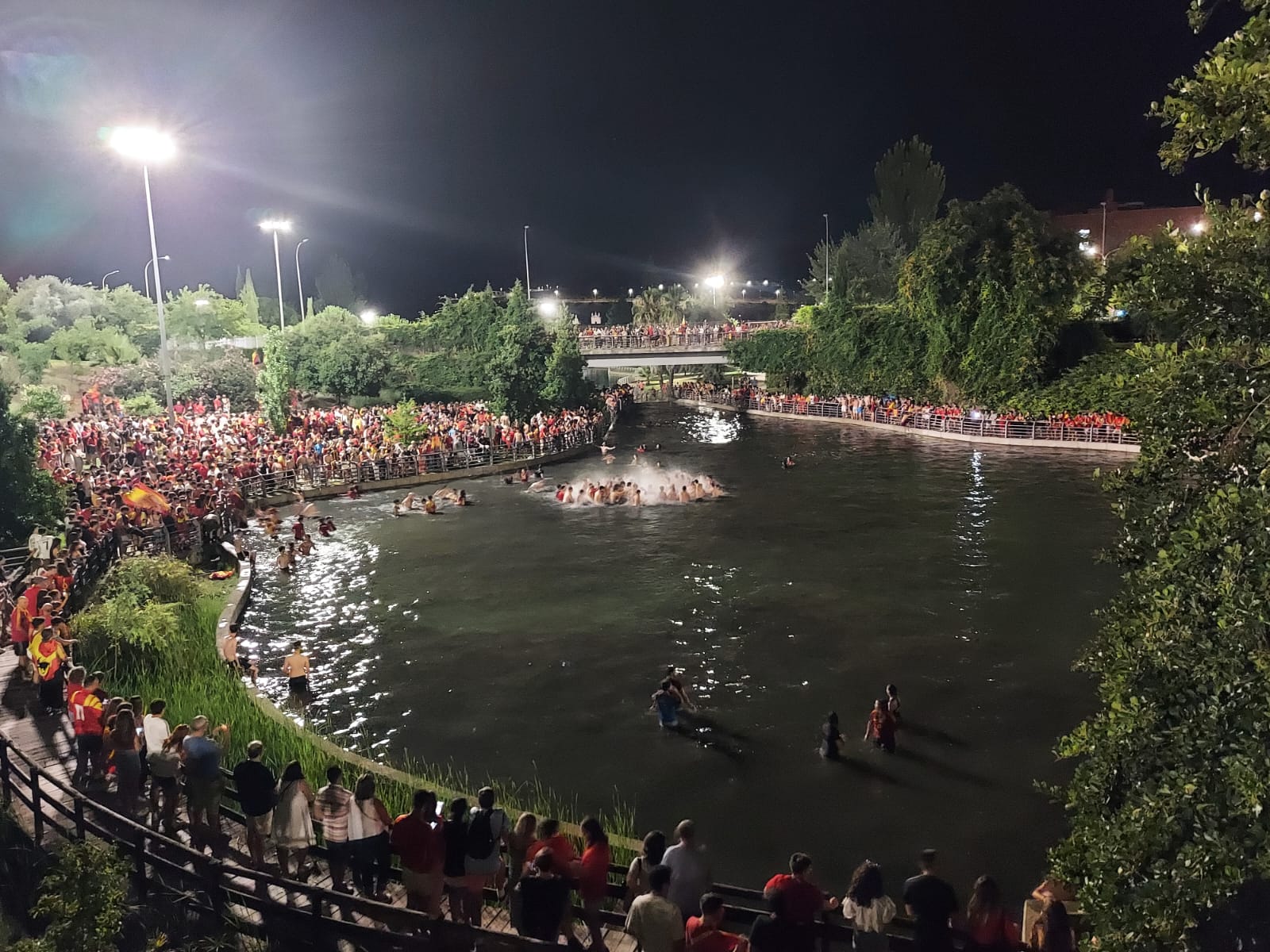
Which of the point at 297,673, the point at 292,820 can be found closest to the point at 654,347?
the point at 297,673

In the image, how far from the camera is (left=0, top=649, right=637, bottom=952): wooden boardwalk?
739 cm

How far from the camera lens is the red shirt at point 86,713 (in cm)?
966

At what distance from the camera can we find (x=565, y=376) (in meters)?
45.6

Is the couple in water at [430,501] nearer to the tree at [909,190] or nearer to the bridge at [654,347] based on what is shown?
the bridge at [654,347]

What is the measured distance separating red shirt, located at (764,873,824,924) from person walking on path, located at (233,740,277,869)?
4675 millimetres

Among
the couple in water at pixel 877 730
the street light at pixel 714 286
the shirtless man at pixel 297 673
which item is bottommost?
the couple in water at pixel 877 730

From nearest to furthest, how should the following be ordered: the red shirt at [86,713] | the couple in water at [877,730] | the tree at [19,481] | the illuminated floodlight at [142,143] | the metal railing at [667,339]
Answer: the red shirt at [86,713] → the couple in water at [877,730] → the tree at [19,481] → the illuminated floodlight at [142,143] → the metal railing at [667,339]

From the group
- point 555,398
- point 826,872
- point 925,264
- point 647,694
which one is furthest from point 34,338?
point 826,872

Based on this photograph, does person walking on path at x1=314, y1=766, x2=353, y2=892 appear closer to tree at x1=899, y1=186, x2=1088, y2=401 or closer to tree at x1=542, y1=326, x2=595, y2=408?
tree at x1=542, y1=326, x2=595, y2=408

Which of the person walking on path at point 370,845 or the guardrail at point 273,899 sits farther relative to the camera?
the person walking on path at point 370,845

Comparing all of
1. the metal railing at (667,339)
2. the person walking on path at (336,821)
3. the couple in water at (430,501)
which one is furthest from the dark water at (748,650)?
the metal railing at (667,339)

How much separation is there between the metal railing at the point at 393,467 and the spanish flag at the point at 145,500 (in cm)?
582

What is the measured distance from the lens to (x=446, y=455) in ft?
113

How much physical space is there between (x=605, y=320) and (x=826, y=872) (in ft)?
415
